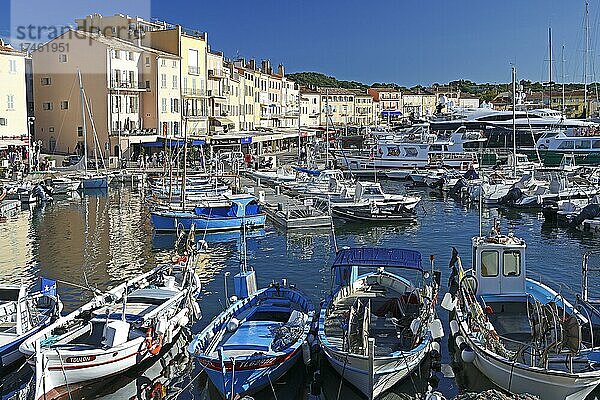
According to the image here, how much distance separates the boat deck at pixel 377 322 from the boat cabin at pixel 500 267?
6.06 ft

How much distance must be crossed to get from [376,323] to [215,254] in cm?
1414

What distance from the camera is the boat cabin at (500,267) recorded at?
17344 mm

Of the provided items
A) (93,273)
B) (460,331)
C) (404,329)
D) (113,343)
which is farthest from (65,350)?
(93,273)

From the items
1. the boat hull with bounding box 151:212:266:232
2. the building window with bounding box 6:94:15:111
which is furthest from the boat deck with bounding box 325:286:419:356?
the building window with bounding box 6:94:15:111

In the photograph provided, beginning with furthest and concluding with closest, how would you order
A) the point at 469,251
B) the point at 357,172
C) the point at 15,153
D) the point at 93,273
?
the point at 357,172 → the point at 15,153 → the point at 469,251 → the point at 93,273

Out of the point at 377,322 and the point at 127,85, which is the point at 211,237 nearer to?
the point at 377,322

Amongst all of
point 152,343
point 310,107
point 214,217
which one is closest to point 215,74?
point 214,217

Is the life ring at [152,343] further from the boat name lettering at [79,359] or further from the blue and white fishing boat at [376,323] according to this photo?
the blue and white fishing boat at [376,323]

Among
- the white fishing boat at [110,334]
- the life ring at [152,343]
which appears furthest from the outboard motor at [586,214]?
the life ring at [152,343]

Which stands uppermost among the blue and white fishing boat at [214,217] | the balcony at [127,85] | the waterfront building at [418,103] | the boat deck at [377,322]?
the waterfront building at [418,103]

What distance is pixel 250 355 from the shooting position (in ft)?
47.5

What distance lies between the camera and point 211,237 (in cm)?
3347

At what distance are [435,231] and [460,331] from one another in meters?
19.2

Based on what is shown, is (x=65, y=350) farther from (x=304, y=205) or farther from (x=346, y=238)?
(x=304, y=205)
